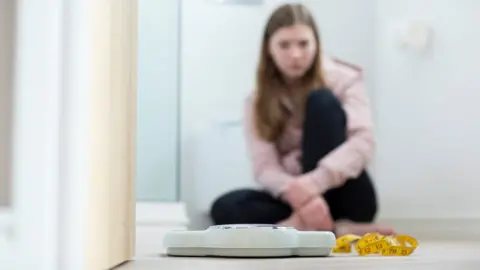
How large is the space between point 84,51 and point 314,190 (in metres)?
1.35

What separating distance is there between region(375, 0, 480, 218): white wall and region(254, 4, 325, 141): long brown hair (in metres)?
0.29

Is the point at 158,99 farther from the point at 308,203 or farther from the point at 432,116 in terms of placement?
the point at 432,116

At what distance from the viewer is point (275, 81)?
1856 mm

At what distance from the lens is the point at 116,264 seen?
0.49 metres

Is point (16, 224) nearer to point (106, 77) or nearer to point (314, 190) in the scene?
point (106, 77)

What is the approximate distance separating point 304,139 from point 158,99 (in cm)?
43

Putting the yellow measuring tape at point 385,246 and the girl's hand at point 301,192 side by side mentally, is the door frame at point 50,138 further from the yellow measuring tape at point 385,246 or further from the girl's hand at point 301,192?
the girl's hand at point 301,192

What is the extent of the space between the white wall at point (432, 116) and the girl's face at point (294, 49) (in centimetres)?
31

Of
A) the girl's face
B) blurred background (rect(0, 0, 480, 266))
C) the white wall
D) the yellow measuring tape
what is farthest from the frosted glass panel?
the yellow measuring tape

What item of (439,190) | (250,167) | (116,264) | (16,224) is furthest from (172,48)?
(16,224)

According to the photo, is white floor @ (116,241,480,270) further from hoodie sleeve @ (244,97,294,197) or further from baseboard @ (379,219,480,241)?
baseboard @ (379,219,480,241)

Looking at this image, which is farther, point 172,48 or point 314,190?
point 172,48

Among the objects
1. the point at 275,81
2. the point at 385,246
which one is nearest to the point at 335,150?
the point at 275,81

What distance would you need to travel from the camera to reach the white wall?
203 cm
